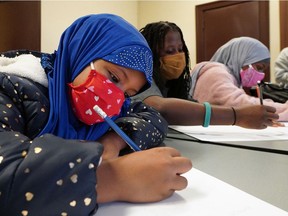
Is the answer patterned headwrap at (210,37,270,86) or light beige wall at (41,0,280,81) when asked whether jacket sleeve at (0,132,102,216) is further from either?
light beige wall at (41,0,280,81)

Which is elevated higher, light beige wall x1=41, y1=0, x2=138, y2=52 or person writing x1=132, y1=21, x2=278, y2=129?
light beige wall x1=41, y1=0, x2=138, y2=52

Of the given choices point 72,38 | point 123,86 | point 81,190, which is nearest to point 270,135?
point 123,86

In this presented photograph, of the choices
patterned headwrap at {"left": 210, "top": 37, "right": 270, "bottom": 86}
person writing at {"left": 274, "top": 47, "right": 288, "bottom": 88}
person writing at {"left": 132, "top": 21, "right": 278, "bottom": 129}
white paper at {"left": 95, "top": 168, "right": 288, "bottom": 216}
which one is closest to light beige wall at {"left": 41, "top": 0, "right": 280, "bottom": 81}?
person writing at {"left": 274, "top": 47, "right": 288, "bottom": 88}

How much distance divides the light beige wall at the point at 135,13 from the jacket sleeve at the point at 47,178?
2.46m

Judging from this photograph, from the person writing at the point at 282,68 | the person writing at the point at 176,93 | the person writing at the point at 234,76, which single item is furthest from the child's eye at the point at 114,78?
the person writing at the point at 282,68

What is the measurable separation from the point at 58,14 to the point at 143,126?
2559 mm

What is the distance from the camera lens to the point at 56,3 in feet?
9.46

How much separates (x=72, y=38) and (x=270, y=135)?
66 cm

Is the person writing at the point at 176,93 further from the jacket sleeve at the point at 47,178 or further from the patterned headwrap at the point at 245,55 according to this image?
the jacket sleeve at the point at 47,178

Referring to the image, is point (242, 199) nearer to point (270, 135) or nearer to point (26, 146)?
point (26, 146)

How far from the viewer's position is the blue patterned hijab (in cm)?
57

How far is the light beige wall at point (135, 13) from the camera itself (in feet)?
8.20

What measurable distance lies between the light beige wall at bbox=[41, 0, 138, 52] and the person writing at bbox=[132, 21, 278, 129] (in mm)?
1792

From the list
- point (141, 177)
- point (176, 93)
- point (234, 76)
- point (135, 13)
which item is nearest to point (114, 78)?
point (141, 177)
